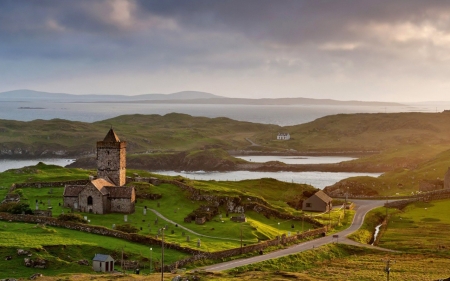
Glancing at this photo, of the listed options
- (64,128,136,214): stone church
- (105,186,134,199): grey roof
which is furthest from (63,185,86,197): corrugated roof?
(105,186,134,199): grey roof

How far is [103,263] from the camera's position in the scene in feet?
161

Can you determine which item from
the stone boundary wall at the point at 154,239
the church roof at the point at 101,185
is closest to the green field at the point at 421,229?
the stone boundary wall at the point at 154,239

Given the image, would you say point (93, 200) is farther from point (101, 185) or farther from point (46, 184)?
Answer: point (46, 184)

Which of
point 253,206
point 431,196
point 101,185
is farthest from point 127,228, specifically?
point 431,196

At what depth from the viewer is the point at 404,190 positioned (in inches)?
5059

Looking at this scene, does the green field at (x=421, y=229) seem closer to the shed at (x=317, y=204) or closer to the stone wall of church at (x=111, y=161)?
the shed at (x=317, y=204)

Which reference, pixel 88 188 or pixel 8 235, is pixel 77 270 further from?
pixel 88 188

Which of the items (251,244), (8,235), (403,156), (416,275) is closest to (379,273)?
(416,275)

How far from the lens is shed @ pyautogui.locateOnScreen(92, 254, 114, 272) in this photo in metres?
49.1

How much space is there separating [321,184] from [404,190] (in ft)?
96.8

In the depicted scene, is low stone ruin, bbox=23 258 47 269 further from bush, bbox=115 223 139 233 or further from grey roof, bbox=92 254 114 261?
bush, bbox=115 223 139 233

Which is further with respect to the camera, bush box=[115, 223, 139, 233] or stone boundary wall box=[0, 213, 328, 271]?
bush box=[115, 223, 139, 233]

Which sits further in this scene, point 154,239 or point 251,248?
point 251,248

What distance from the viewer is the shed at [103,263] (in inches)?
1933
